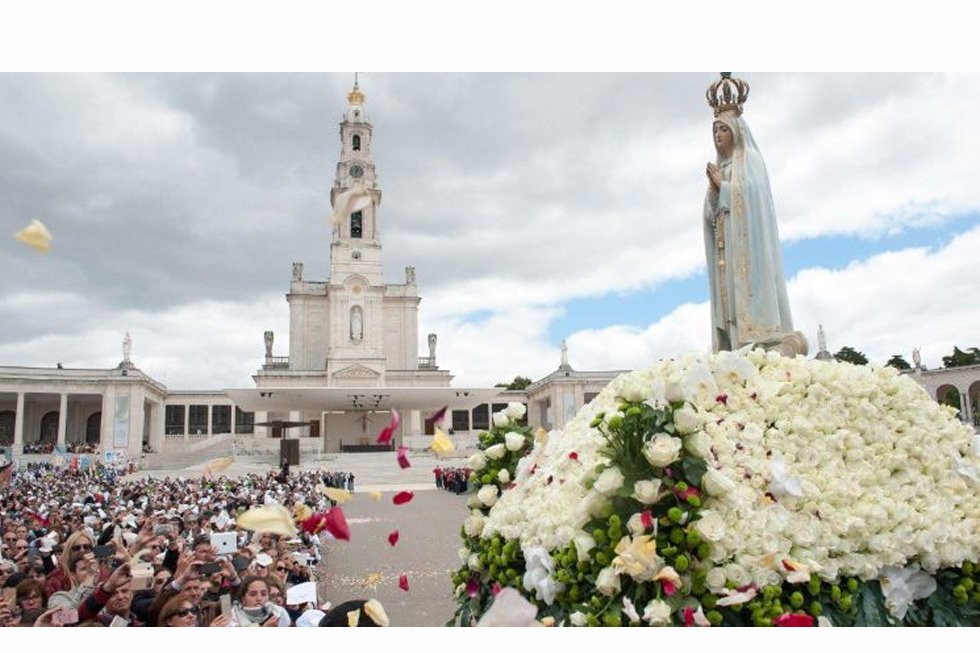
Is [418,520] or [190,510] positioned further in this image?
[418,520]

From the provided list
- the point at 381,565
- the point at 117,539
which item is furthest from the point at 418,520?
the point at 117,539

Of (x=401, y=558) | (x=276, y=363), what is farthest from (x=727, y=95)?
(x=276, y=363)

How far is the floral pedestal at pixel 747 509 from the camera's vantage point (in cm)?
229

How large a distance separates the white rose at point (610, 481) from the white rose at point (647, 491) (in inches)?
2.5

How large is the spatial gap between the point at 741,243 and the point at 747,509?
541cm

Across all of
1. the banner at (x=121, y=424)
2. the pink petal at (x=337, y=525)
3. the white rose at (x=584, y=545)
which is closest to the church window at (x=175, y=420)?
the banner at (x=121, y=424)

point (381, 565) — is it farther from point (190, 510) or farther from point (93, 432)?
point (93, 432)

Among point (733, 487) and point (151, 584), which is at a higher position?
point (733, 487)

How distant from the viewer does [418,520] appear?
67.1 ft

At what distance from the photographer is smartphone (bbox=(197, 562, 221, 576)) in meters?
6.05

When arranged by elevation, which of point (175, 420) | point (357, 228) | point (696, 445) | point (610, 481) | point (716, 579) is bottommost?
point (716, 579)

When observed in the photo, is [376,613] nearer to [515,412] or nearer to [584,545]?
[584,545]

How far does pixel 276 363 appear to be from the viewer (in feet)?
246

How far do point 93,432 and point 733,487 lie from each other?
8520 cm
